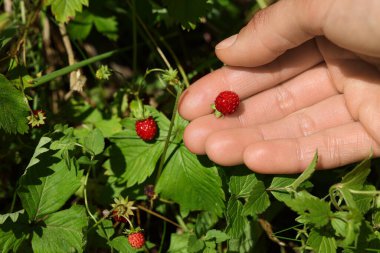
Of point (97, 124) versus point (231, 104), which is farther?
point (97, 124)

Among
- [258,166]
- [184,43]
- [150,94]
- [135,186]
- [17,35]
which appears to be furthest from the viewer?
[184,43]

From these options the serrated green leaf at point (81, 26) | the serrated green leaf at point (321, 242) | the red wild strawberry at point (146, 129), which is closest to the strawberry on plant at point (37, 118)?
the red wild strawberry at point (146, 129)

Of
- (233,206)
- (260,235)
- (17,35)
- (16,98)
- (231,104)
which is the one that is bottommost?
(260,235)

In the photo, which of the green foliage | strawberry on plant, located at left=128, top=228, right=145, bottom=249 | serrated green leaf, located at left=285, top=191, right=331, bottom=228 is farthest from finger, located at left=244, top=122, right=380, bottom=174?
strawberry on plant, located at left=128, top=228, right=145, bottom=249

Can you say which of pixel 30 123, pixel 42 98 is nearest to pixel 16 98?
pixel 30 123

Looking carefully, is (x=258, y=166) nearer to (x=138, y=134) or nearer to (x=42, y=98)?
(x=138, y=134)

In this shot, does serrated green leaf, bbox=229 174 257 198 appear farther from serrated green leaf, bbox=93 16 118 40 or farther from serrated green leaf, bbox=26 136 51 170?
serrated green leaf, bbox=93 16 118 40

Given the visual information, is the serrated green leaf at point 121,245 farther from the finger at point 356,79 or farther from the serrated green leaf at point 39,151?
the finger at point 356,79
